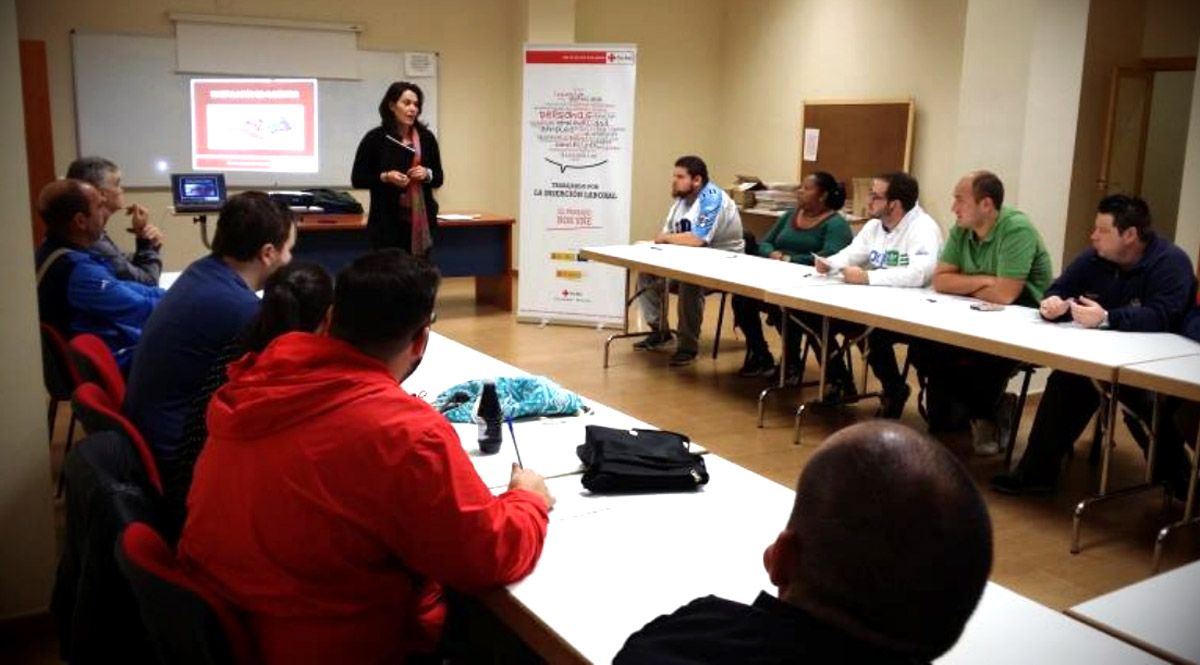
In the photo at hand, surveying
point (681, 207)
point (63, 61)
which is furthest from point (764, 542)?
point (63, 61)

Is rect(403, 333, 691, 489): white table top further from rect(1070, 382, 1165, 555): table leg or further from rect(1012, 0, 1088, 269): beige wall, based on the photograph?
rect(1012, 0, 1088, 269): beige wall

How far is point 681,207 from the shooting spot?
254 inches

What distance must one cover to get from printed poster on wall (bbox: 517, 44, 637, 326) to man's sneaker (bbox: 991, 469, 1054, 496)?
→ 11.3 ft

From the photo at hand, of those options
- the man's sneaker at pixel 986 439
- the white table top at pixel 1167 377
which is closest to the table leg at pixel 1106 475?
the white table top at pixel 1167 377

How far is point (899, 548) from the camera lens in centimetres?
100

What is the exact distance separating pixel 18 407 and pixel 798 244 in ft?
14.5

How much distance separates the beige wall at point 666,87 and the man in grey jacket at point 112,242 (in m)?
5.61

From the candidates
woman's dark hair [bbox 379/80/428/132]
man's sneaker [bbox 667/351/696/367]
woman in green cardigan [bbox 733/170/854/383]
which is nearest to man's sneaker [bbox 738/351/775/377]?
woman in green cardigan [bbox 733/170/854/383]

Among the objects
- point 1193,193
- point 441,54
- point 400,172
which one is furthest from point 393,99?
point 1193,193

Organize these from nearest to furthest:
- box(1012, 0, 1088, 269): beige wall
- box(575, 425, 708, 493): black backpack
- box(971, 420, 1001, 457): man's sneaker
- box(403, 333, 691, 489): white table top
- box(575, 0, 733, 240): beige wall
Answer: box(575, 425, 708, 493): black backpack → box(403, 333, 691, 489): white table top → box(971, 420, 1001, 457): man's sneaker → box(1012, 0, 1088, 269): beige wall → box(575, 0, 733, 240): beige wall

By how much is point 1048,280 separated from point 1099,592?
177cm

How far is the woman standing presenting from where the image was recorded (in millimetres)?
5691

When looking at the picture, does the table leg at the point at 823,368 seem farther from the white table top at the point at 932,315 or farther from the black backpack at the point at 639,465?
the black backpack at the point at 639,465

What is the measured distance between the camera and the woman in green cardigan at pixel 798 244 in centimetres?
573
